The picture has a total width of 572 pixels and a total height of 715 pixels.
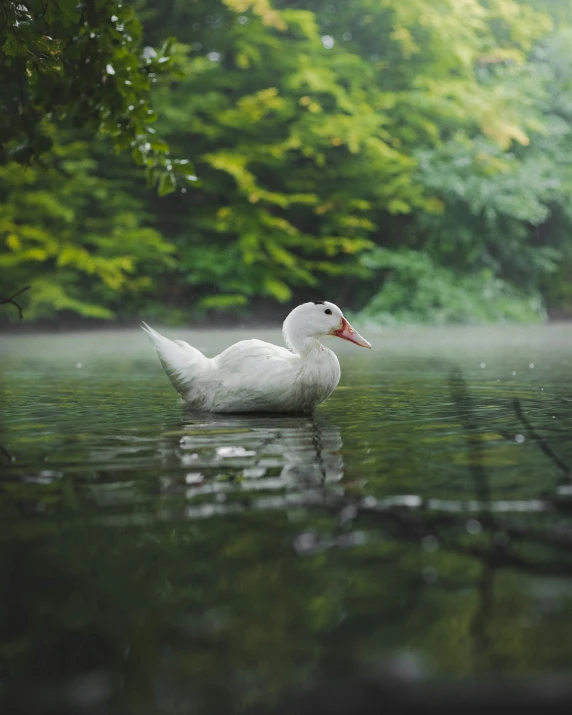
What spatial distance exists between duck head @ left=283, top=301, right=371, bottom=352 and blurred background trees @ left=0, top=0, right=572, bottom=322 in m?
12.4

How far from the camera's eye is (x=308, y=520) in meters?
2.36

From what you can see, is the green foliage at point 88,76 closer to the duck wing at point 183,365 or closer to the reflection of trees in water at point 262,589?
the duck wing at point 183,365

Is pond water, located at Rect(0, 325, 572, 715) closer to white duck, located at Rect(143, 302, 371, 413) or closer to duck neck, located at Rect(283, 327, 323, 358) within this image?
white duck, located at Rect(143, 302, 371, 413)

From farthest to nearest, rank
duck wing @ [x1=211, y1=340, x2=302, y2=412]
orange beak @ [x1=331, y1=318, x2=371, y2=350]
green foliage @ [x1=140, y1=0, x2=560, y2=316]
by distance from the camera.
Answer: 1. green foliage @ [x1=140, y1=0, x2=560, y2=316]
2. orange beak @ [x1=331, y1=318, x2=371, y2=350]
3. duck wing @ [x1=211, y1=340, x2=302, y2=412]

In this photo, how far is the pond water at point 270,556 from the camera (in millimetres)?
1478

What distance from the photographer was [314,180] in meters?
20.3

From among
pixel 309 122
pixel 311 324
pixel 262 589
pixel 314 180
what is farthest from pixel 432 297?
pixel 262 589

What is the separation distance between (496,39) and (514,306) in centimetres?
794

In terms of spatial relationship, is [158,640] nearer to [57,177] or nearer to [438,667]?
[438,667]

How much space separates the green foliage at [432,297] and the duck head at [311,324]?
45.7ft

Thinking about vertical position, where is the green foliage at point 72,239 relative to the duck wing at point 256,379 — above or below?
above

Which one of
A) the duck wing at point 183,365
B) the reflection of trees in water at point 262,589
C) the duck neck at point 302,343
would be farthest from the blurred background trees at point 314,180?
the reflection of trees in water at point 262,589

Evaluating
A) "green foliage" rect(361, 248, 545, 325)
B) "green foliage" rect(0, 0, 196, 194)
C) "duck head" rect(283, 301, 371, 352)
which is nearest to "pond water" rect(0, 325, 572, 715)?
"duck head" rect(283, 301, 371, 352)

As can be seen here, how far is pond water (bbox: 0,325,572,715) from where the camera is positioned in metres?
1.48
